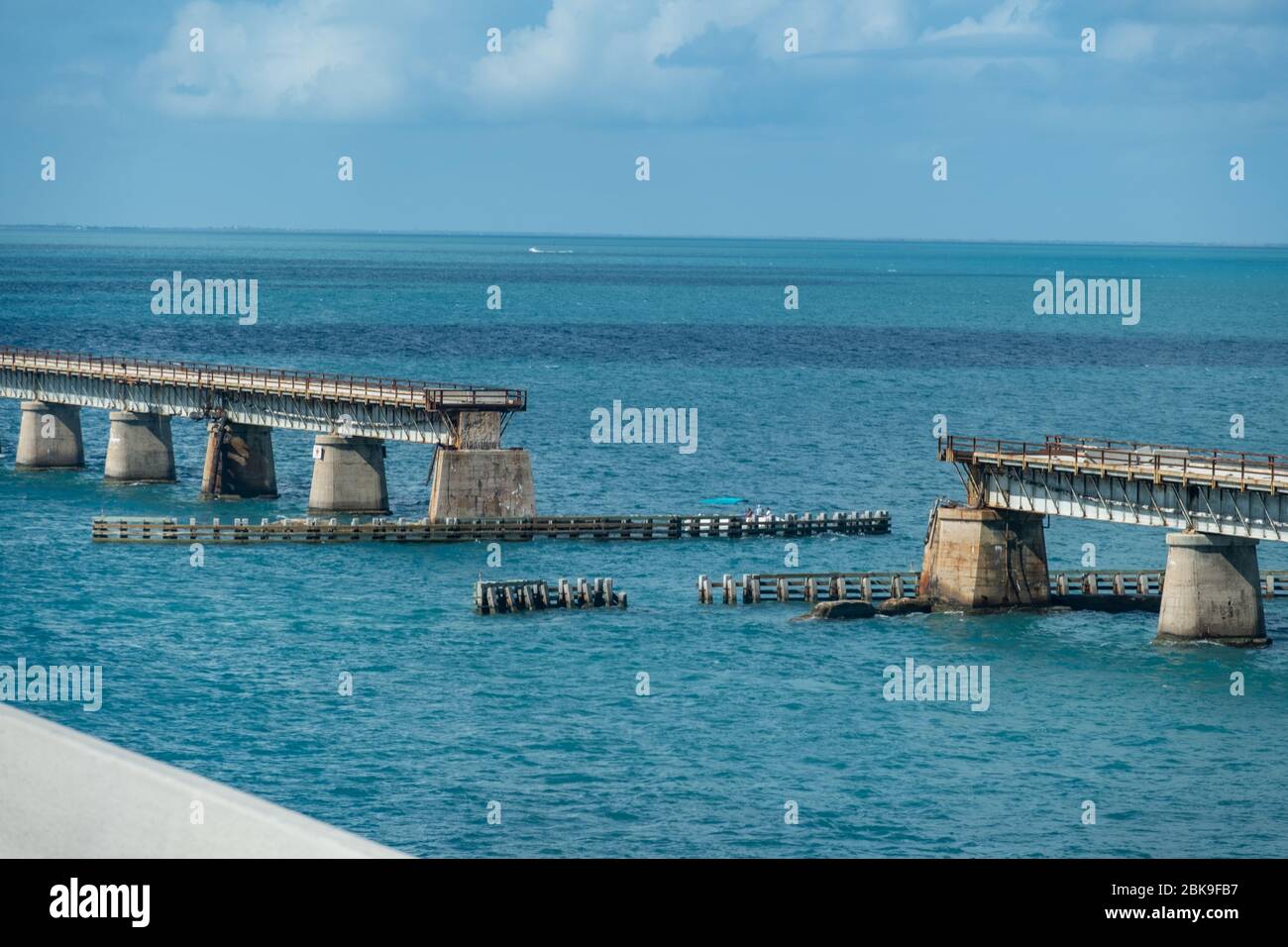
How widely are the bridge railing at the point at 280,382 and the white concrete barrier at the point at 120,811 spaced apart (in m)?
73.1

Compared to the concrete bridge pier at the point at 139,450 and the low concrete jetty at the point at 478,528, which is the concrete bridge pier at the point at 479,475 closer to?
the low concrete jetty at the point at 478,528

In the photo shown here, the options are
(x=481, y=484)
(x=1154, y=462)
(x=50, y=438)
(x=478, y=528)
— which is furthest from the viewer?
(x=50, y=438)

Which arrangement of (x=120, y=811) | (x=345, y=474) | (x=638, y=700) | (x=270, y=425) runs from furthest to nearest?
(x=270, y=425) → (x=345, y=474) → (x=638, y=700) → (x=120, y=811)

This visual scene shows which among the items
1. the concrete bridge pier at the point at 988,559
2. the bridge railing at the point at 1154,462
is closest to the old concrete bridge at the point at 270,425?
the bridge railing at the point at 1154,462

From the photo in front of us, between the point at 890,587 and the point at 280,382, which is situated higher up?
the point at 280,382

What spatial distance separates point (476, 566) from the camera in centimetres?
7900

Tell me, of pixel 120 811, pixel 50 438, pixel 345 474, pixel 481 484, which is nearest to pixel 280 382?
pixel 345 474

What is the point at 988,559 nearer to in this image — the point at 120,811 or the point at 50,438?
the point at 120,811

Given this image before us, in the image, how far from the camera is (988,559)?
225 feet

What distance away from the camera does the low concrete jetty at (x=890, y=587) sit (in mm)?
71375

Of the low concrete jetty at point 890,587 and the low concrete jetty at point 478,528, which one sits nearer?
the low concrete jetty at point 890,587

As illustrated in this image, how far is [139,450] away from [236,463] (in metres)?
9.82

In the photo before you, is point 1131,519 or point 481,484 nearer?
point 1131,519
